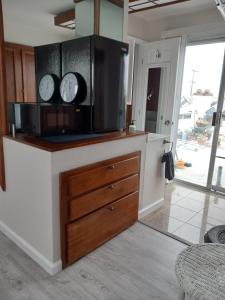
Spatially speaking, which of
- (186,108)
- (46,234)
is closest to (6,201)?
(46,234)

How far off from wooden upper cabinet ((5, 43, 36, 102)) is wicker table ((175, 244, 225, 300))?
178 cm

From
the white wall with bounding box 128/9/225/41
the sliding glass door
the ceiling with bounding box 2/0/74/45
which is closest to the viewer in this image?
the ceiling with bounding box 2/0/74/45

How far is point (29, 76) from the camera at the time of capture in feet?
7.41

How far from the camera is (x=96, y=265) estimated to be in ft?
5.99

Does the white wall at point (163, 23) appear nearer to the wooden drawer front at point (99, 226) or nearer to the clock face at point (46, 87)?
the clock face at point (46, 87)

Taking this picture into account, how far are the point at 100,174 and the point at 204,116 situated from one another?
220 cm

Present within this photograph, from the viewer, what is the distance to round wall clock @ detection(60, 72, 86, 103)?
194 cm

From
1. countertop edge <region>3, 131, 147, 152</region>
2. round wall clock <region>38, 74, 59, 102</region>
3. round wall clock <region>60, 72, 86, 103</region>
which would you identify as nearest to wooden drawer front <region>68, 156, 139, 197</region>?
countertop edge <region>3, 131, 147, 152</region>

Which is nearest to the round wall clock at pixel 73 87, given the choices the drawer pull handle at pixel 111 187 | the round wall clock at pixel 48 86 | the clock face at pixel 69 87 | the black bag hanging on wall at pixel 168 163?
the clock face at pixel 69 87

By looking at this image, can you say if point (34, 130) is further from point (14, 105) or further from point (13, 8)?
point (13, 8)

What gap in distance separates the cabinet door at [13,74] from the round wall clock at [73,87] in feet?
1.44

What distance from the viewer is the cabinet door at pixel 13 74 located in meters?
1.98

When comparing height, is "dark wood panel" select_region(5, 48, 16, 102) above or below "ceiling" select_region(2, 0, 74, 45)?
below

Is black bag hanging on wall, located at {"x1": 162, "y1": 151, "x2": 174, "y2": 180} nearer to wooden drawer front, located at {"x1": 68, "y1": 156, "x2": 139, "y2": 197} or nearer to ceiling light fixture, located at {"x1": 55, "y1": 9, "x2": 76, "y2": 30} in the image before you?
wooden drawer front, located at {"x1": 68, "y1": 156, "x2": 139, "y2": 197}
